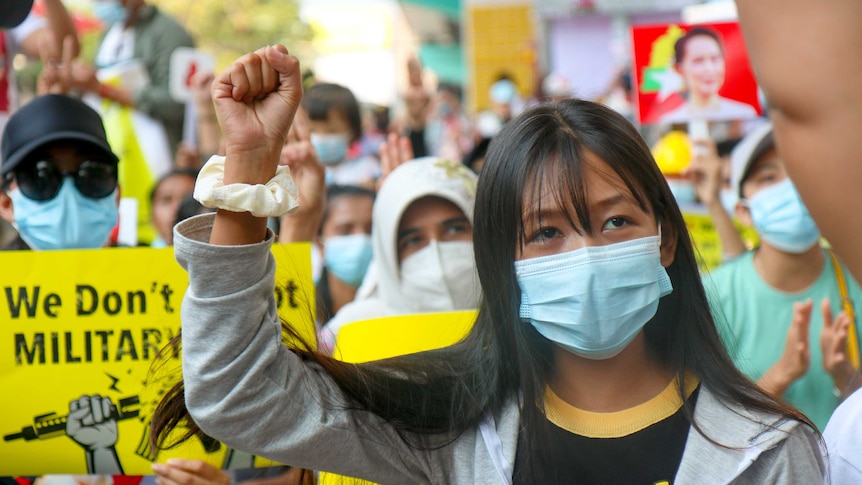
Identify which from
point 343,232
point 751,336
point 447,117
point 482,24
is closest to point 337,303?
point 343,232

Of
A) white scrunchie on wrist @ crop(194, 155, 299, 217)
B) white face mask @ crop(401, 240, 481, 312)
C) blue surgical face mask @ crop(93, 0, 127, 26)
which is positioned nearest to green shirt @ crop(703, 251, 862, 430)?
white face mask @ crop(401, 240, 481, 312)

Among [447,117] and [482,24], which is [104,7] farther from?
[482,24]

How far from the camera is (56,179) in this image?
346 centimetres

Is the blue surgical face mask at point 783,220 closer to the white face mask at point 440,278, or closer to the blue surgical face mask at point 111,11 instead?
the white face mask at point 440,278

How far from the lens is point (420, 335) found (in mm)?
2930

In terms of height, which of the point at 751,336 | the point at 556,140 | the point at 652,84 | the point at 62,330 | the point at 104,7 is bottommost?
the point at 751,336

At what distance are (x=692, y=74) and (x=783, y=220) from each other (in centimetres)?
132

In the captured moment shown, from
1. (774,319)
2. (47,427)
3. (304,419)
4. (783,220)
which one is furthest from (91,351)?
(783,220)

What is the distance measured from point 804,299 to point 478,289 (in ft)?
6.98

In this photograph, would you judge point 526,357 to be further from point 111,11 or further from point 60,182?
point 111,11

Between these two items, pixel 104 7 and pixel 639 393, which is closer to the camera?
pixel 639 393

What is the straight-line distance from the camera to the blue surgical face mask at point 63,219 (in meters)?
3.39

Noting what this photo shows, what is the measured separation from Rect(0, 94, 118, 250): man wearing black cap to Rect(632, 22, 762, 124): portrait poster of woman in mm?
2908

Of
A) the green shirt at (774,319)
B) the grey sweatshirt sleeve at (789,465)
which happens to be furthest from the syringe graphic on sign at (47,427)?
the green shirt at (774,319)
